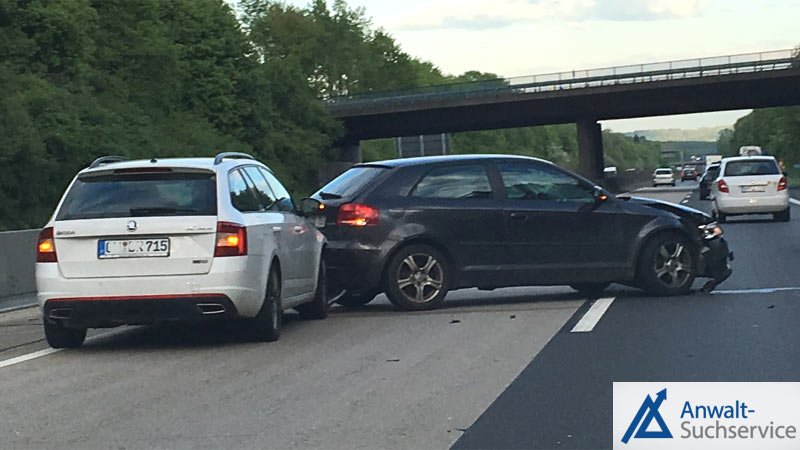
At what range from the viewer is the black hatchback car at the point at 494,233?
1378cm

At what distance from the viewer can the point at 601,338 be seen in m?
11.1

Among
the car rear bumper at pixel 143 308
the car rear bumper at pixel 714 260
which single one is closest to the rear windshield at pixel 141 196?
the car rear bumper at pixel 143 308

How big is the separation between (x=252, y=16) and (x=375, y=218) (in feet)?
307

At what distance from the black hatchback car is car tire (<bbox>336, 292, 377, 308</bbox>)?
0.58m

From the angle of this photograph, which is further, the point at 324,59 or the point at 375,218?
the point at 324,59

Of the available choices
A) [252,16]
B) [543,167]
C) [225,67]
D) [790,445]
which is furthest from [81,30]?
[790,445]

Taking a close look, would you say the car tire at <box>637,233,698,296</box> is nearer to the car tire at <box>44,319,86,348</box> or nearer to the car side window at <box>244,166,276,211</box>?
the car side window at <box>244,166,276,211</box>

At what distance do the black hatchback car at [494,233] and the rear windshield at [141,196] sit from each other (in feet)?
9.21

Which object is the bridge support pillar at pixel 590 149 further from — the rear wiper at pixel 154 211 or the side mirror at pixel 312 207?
the rear wiper at pixel 154 211

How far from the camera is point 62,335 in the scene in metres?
11.7

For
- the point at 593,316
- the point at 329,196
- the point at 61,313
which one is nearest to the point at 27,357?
the point at 61,313

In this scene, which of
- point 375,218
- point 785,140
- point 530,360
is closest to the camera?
point 530,360

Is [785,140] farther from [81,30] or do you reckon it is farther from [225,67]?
[81,30]

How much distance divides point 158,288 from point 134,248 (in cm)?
37
